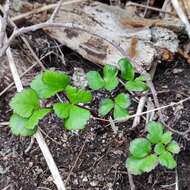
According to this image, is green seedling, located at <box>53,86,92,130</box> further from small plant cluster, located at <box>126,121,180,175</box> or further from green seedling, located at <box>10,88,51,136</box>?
small plant cluster, located at <box>126,121,180,175</box>

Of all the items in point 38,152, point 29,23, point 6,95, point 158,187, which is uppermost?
point 29,23

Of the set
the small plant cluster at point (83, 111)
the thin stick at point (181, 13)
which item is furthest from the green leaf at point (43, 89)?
the thin stick at point (181, 13)

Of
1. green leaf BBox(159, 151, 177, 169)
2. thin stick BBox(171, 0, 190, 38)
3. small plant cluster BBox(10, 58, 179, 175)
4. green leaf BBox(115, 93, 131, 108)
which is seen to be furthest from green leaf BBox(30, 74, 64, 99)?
thin stick BBox(171, 0, 190, 38)

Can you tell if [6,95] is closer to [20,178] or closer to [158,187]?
[20,178]

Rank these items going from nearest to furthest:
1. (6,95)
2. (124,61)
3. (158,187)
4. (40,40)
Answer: (158,187) → (124,61) → (6,95) → (40,40)

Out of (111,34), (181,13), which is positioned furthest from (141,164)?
(181,13)

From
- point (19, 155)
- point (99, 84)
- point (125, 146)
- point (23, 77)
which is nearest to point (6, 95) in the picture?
point (23, 77)

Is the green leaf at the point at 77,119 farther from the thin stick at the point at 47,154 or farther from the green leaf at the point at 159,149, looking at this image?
the green leaf at the point at 159,149
